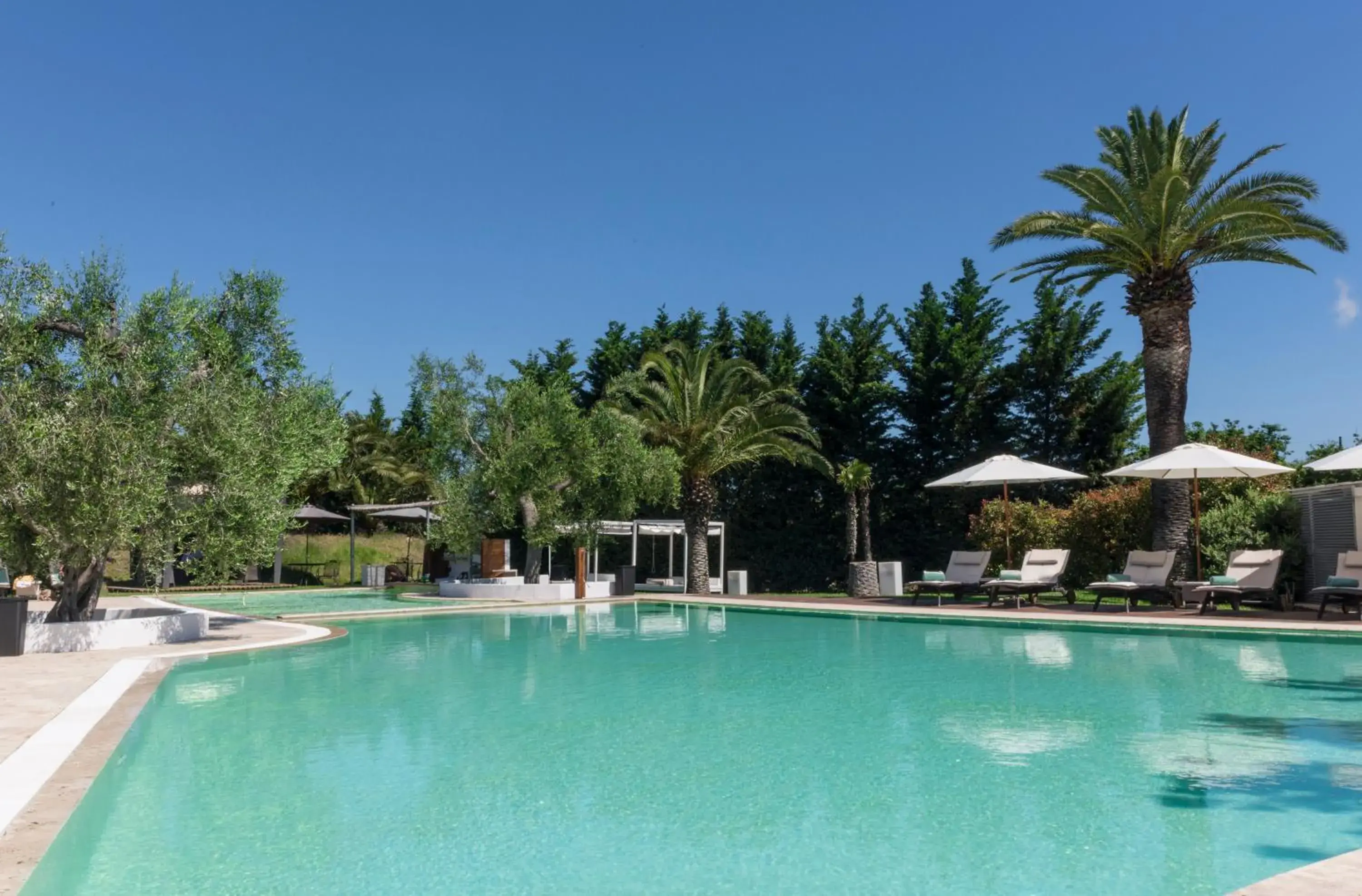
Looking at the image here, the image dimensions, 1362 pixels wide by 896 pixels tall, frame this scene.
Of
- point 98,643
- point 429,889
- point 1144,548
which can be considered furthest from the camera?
point 1144,548

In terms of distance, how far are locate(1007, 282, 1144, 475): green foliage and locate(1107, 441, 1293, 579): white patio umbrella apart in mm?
9673

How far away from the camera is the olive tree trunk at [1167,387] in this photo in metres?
18.8

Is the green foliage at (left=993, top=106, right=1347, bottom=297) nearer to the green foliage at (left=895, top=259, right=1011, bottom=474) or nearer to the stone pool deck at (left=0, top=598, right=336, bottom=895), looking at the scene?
the green foliage at (left=895, top=259, right=1011, bottom=474)

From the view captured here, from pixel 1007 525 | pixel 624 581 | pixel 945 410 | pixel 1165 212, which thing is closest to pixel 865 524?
pixel 945 410

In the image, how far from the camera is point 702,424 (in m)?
26.1

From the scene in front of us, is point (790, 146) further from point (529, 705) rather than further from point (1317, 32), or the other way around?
point (529, 705)

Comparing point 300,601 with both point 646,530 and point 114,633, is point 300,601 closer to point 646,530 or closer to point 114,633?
point 646,530

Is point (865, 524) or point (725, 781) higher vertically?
point (865, 524)

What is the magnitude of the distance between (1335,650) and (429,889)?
13083mm

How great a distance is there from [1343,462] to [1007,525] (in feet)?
24.0

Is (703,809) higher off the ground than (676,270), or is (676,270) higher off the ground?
(676,270)

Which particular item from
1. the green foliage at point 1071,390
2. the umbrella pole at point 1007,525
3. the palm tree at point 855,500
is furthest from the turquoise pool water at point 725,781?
the green foliage at point 1071,390

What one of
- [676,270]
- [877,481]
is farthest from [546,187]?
[877,481]

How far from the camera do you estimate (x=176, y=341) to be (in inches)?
510
